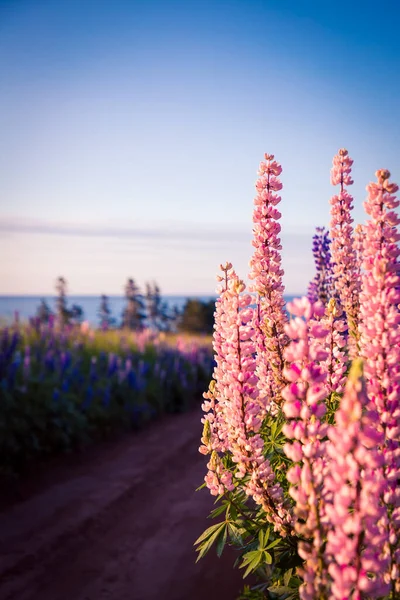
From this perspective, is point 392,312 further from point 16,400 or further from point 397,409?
point 16,400

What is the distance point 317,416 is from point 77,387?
29.2ft

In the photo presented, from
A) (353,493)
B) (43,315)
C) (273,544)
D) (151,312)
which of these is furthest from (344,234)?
(151,312)

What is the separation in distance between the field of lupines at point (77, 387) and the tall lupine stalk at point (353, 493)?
6.70m

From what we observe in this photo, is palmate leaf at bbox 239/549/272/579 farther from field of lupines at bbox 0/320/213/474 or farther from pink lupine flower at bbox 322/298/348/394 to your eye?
field of lupines at bbox 0/320/213/474

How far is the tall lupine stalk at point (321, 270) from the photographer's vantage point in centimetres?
419

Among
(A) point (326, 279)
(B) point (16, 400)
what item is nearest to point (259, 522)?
(A) point (326, 279)

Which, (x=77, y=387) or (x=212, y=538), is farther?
(x=77, y=387)

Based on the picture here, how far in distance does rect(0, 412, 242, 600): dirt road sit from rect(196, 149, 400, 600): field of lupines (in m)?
1.98

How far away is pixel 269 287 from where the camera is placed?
2818 mm

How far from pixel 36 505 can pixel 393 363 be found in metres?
6.22

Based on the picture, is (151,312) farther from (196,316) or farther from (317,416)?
(317,416)

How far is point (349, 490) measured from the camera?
1.54 meters

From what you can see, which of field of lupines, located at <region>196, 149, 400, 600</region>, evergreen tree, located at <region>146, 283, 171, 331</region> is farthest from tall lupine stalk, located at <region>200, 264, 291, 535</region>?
evergreen tree, located at <region>146, 283, 171, 331</region>

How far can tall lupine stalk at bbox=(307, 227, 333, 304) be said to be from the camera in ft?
13.8
